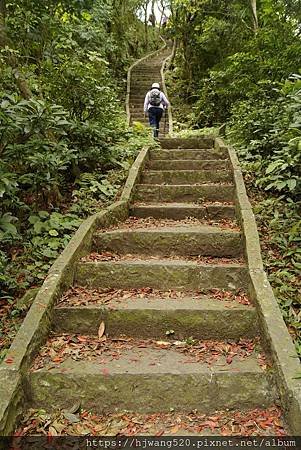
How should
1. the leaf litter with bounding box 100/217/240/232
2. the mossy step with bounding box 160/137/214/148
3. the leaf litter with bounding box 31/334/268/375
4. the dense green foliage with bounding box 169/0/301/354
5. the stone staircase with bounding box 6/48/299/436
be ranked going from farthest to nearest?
the mossy step with bounding box 160/137/214/148
the leaf litter with bounding box 100/217/240/232
the dense green foliage with bounding box 169/0/301/354
the leaf litter with bounding box 31/334/268/375
the stone staircase with bounding box 6/48/299/436

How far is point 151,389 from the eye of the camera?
102 inches

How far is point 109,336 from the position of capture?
3102mm

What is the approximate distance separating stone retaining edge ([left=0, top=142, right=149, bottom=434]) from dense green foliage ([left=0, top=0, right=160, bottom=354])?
1.14 ft

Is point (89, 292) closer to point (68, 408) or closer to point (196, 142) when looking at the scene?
point (68, 408)

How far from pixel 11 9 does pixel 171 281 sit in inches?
200

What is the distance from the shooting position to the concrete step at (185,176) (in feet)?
18.7

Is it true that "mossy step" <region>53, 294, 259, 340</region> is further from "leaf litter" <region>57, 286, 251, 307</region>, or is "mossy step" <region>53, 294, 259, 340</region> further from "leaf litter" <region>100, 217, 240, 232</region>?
"leaf litter" <region>100, 217, 240, 232</region>

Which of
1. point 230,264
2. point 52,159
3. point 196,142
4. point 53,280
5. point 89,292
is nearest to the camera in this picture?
point 53,280

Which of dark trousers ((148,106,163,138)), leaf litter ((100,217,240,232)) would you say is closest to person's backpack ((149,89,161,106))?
dark trousers ((148,106,163,138))

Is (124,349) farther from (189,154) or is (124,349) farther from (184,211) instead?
(189,154)

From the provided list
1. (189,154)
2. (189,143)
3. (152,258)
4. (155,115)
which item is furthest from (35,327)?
(155,115)

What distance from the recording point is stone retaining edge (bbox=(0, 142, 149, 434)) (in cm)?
238

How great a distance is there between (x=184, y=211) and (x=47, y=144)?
1781 mm

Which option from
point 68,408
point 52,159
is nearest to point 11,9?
point 52,159
